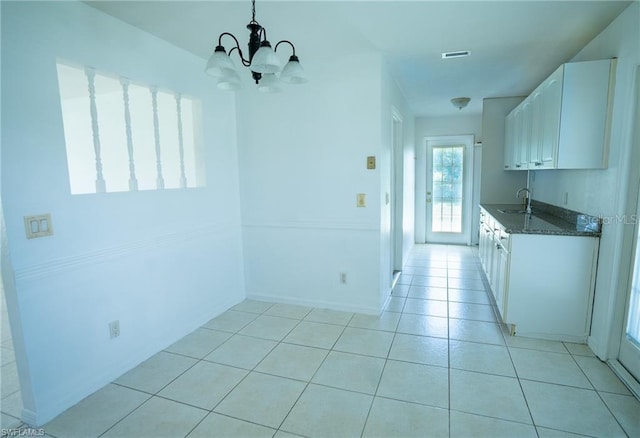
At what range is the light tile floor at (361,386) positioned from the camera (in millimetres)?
1893

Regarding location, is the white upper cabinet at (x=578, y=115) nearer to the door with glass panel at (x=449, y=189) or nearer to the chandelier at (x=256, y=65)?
the chandelier at (x=256, y=65)

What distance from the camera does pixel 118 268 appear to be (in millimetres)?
2416

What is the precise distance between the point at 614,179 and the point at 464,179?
4.10 meters

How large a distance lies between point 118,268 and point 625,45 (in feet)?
12.4

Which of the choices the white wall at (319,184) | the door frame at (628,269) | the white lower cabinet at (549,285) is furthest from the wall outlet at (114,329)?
the door frame at (628,269)

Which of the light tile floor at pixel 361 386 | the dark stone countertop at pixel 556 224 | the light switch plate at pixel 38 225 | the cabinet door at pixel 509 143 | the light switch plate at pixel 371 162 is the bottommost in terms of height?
the light tile floor at pixel 361 386

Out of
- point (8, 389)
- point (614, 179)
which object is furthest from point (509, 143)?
point (8, 389)

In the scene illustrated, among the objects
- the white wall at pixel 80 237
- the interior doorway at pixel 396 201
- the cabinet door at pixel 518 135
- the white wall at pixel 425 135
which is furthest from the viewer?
the white wall at pixel 425 135

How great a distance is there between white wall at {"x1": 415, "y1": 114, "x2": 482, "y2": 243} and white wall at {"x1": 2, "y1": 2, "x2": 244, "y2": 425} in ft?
14.6

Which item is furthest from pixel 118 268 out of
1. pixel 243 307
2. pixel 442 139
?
pixel 442 139

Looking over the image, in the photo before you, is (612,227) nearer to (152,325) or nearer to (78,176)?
(152,325)

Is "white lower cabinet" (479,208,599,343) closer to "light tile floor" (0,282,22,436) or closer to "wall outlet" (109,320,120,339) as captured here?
"wall outlet" (109,320,120,339)

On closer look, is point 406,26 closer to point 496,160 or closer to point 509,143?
point 509,143

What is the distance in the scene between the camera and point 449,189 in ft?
21.4
